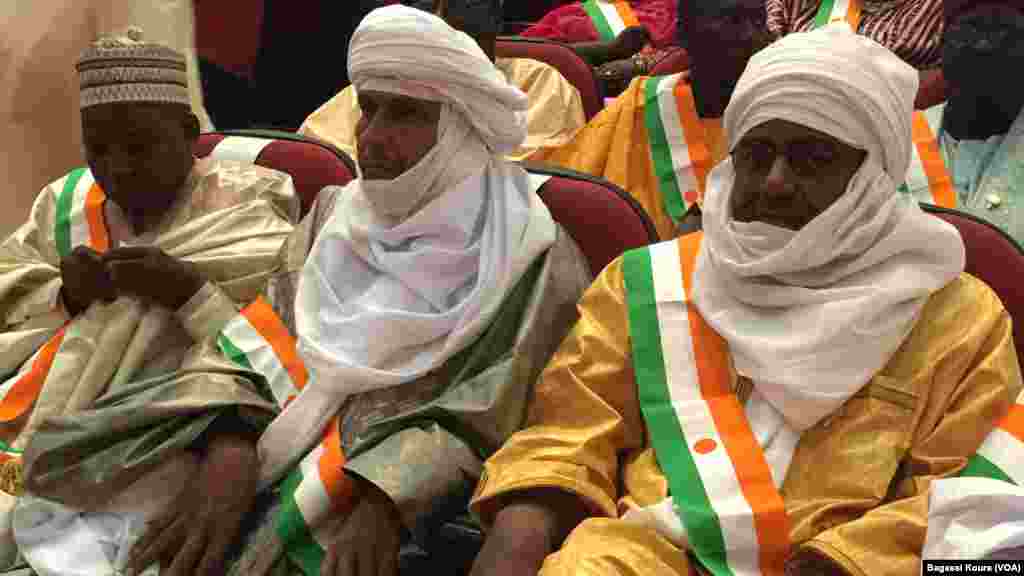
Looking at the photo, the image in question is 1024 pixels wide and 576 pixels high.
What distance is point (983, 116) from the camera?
3.11 meters

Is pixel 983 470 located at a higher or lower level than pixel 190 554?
higher

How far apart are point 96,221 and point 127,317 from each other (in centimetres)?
39

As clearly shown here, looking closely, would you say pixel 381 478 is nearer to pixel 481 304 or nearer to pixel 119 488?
pixel 481 304

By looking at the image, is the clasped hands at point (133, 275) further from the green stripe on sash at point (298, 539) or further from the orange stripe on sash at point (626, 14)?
the orange stripe on sash at point (626, 14)

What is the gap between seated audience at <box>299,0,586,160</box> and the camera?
3949 millimetres

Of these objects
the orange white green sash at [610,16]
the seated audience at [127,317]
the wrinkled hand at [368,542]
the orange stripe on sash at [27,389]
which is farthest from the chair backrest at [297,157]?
the orange white green sash at [610,16]

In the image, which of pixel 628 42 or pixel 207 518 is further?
pixel 628 42

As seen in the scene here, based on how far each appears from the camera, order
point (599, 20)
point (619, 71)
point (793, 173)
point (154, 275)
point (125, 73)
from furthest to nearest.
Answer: point (599, 20) → point (619, 71) → point (125, 73) → point (154, 275) → point (793, 173)

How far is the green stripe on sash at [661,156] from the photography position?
3.55 meters

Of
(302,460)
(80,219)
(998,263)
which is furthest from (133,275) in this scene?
(998,263)

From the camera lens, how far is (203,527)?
235 centimetres

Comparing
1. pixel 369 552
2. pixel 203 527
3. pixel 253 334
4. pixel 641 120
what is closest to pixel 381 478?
pixel 369 552

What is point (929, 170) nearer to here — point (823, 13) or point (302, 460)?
point (823, 13)

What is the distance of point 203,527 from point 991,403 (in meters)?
1.30
